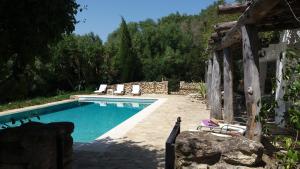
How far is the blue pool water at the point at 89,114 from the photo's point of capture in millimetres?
14716

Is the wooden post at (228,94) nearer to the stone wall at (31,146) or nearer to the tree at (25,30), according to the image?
the tree at (25,30)

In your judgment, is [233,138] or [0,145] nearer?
[0,145]

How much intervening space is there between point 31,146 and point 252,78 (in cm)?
421

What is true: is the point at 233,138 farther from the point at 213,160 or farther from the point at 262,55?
the point at 262,55

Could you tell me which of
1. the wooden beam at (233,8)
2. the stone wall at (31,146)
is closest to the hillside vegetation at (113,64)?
the wooden beam at (233,8)

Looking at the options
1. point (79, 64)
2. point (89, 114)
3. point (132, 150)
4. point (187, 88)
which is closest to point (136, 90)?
point (187, 88)

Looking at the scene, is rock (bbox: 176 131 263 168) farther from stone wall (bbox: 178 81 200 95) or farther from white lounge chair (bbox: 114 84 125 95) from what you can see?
stone wall (bbox: 178 81 200 95)

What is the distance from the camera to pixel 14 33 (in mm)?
4535

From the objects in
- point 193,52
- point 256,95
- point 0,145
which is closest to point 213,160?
point 256,95

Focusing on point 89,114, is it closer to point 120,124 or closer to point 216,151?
point 120,124

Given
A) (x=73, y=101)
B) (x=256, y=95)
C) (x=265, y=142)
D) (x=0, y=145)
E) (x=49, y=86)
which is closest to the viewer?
(x=0, y=145)

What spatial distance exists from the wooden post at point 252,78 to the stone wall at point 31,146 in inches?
143

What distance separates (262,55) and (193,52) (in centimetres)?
1632

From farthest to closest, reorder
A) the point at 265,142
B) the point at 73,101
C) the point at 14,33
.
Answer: the point at 73,101
the point at 265,142
the point at 14,33
